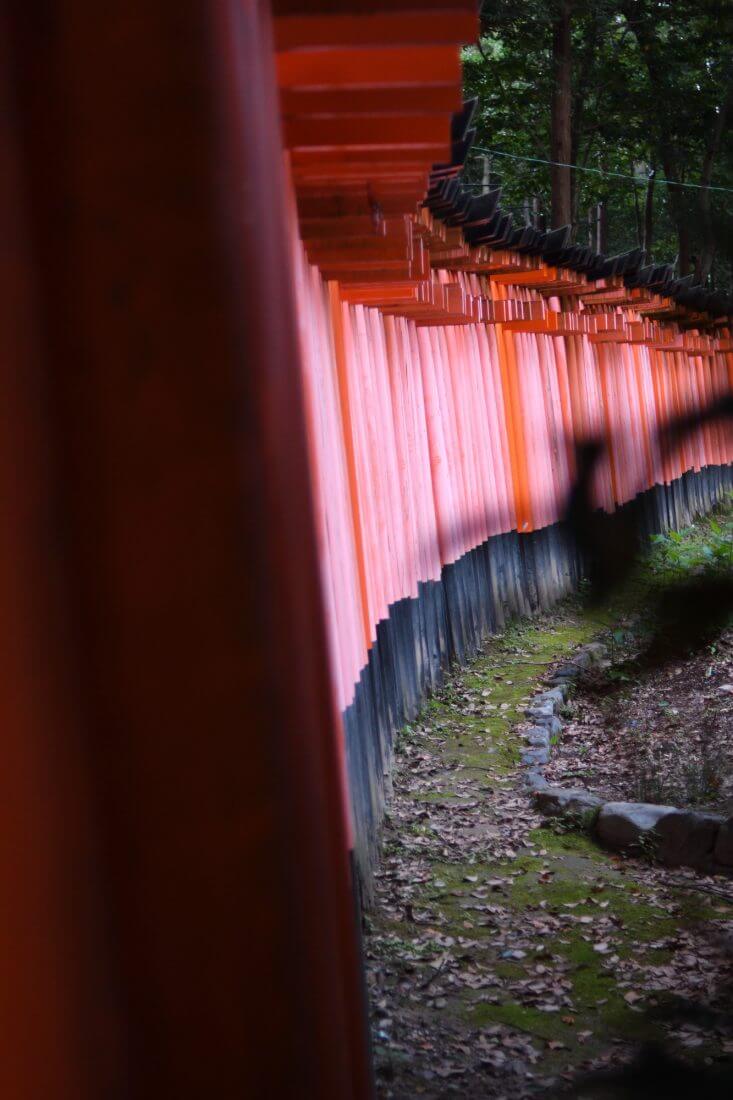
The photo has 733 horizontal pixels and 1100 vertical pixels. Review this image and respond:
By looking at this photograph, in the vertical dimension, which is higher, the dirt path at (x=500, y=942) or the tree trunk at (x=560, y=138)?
the tree trunk at (x=560, y=138)

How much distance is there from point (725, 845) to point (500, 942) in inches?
63.3

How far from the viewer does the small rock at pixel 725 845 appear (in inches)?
267

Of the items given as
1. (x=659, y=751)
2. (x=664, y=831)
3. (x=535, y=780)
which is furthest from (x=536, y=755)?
(x=659, y=751)

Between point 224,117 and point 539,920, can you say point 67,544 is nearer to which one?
point 224,117

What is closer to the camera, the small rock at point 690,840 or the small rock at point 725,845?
the small rock at point 725,845

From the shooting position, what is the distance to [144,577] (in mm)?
1327

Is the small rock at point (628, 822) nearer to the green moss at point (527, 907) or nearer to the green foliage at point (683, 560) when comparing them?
the green moss at point (527, 907)

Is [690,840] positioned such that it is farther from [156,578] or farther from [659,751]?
[156,578]

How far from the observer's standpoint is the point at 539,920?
6.29 meters

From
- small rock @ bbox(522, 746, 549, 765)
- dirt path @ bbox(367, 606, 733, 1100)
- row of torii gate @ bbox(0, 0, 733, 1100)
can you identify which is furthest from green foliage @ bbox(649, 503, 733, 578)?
small rock @ bbox(522, 746, 549, 765)

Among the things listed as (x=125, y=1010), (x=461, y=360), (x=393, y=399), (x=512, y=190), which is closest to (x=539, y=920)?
(x=393, y=399)

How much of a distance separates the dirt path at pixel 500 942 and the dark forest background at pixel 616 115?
2.20 metres

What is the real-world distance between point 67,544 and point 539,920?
5.45m

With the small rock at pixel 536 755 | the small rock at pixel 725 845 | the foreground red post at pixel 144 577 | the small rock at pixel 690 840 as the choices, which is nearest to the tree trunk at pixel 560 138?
the small rock at pixel 536 755
